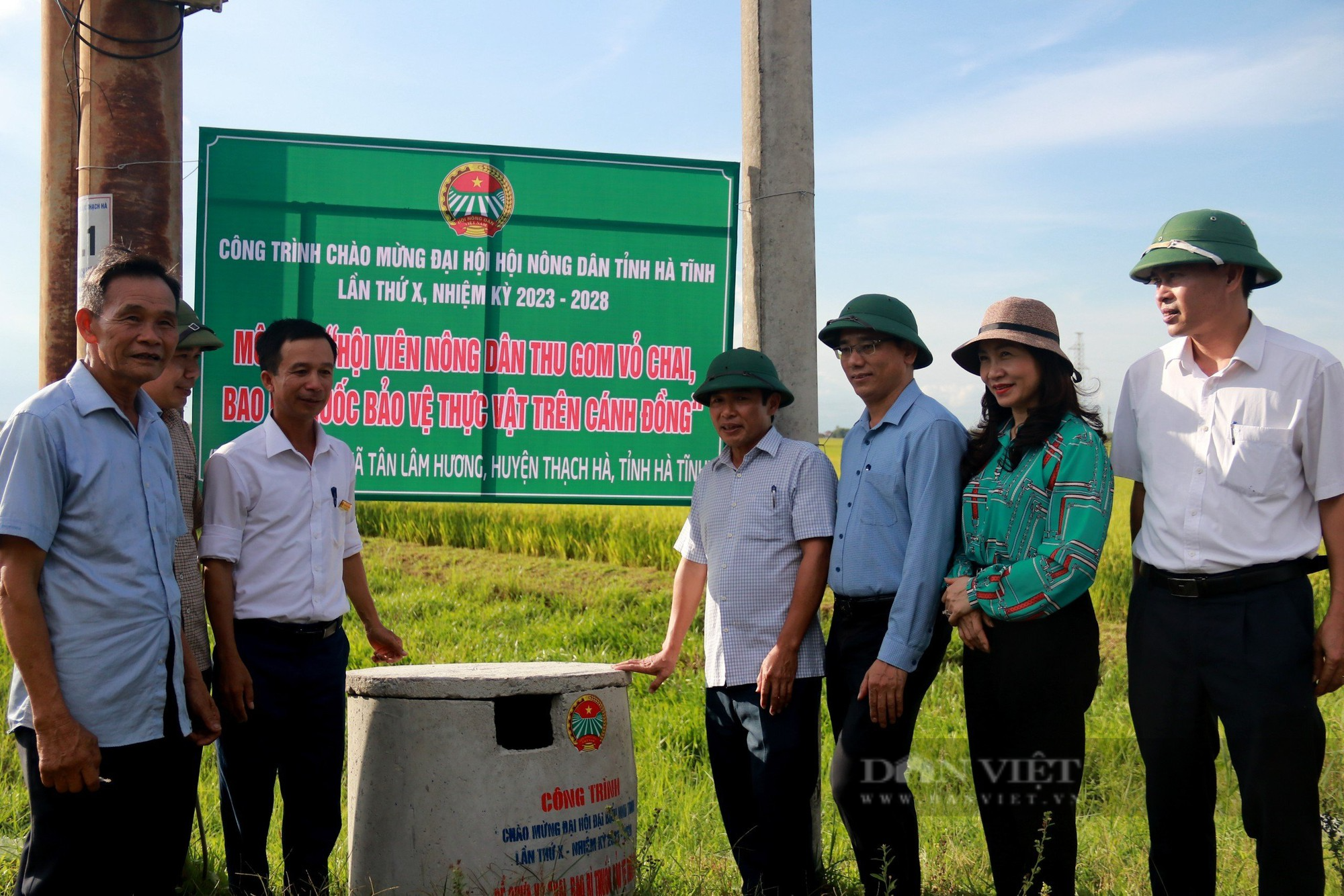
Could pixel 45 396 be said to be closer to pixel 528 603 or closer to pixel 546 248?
pixel 546 248

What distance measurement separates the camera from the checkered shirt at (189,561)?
285cm

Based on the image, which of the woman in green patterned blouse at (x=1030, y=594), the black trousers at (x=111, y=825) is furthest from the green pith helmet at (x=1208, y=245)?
the black trousers at (x=111, y=825)

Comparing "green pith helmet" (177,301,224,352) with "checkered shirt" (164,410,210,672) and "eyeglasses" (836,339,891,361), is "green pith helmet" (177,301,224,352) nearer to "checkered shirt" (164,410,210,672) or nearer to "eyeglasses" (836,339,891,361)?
"checkered shirt" (164,410,210,672)

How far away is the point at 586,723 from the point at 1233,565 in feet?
5.62

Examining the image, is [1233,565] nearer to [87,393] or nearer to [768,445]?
[768,445]

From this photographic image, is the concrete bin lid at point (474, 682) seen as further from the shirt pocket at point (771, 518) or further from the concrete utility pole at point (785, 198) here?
the concrete utility pole at point (785, 198)

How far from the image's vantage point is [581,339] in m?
4.30

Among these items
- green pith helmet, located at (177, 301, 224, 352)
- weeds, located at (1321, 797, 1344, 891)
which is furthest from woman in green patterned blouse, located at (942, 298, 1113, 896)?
green pith helmet, located at (177, 301, 224, 352)

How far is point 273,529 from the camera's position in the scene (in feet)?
9.92

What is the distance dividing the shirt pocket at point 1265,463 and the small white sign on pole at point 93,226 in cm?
329

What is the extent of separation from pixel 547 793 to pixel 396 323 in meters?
2.15

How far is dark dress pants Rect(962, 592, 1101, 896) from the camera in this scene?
8.79 ft

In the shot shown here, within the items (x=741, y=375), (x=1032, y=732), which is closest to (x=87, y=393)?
(x=741, y=375)

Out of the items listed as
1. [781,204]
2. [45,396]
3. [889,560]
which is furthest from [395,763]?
[781,204]
